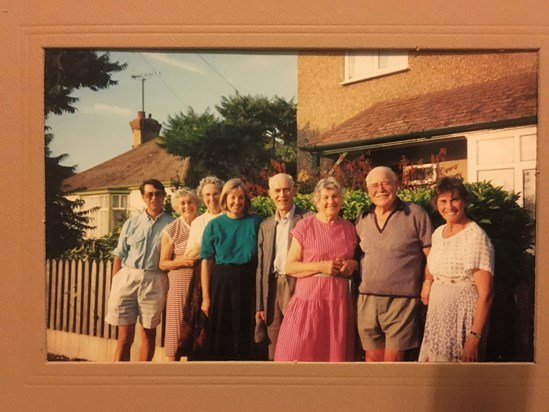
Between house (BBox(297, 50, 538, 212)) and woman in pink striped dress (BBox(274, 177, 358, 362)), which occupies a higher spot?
house (BBox(297, 50, 538, 212))

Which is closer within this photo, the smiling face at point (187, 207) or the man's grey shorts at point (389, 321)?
the man's grey shorts at point (389, 321)

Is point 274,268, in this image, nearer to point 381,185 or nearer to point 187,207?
point 187,207

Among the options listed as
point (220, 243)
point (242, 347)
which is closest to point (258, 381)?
point (242, 347)

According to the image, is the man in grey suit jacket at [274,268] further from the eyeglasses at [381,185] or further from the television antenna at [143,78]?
the television antenna at [143,78]

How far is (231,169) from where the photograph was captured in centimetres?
463

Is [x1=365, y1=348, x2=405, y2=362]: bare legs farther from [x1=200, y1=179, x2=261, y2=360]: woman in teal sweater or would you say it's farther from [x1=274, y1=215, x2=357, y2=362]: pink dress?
[x1=200, y1=179, x2=261, y2=360]: woman in teal sweater

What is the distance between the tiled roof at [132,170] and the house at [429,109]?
0.91m

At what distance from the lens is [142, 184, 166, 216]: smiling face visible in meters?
4.63

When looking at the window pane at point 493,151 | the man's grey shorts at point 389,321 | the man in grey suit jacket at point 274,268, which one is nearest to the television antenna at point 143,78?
the man in grey suit jacket at point 274,268

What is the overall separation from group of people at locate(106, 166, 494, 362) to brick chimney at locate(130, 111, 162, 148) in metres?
0.33

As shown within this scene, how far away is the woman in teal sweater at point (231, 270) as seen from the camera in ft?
15.0

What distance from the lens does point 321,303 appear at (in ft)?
14.9

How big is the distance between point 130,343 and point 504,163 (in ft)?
9.49

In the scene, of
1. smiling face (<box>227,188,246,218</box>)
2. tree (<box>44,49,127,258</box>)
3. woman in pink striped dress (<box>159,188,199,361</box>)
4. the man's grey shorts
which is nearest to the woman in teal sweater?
smiling face (<box>227,188,246,218</box>)
